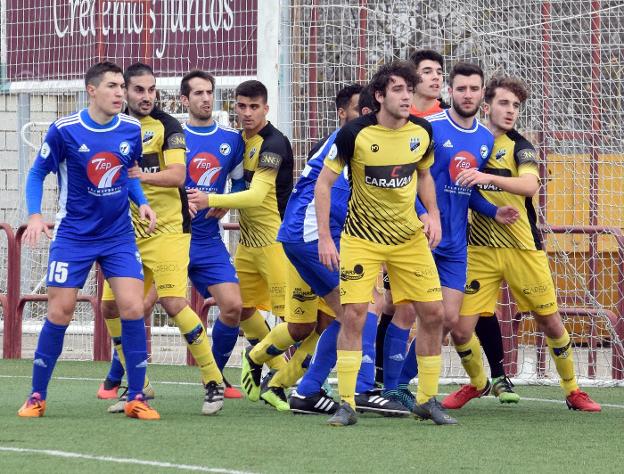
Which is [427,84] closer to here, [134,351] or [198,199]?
[198,199]

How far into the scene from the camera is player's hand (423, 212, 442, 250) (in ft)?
26.9

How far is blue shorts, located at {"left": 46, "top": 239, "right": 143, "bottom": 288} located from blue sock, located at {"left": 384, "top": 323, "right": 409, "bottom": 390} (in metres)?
1.61

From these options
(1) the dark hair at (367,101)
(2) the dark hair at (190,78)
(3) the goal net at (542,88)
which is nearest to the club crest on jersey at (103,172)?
(2) the dark hair at (190,78)

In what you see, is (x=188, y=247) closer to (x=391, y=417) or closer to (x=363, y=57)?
(x=391, y=417)

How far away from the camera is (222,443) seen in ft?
23.9

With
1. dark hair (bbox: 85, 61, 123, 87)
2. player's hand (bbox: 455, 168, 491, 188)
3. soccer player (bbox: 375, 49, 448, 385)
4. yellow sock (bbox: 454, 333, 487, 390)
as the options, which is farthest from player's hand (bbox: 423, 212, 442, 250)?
dark hair (bbox: 85, 61, 123, 87)

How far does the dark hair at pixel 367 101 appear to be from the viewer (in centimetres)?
829

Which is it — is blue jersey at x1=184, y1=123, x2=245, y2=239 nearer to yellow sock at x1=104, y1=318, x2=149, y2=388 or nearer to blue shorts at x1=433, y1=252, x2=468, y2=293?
yellow sock at x1=104, y1=318, x2=149, y2=388

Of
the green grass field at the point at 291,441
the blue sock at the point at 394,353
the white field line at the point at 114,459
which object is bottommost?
the green grass field at the point at 291,441

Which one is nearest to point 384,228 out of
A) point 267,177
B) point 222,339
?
point 267,177

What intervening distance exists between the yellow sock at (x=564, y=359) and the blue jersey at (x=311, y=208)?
1678 millimetres

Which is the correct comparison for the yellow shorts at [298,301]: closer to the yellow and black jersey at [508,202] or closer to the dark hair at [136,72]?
the yellow and black jersey at [508,202]

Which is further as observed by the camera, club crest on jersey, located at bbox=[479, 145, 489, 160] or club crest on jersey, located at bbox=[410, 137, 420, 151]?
club crest on jersey, located at bbox=[479, 145, 489, 160]

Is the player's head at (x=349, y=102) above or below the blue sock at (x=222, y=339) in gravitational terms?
above
